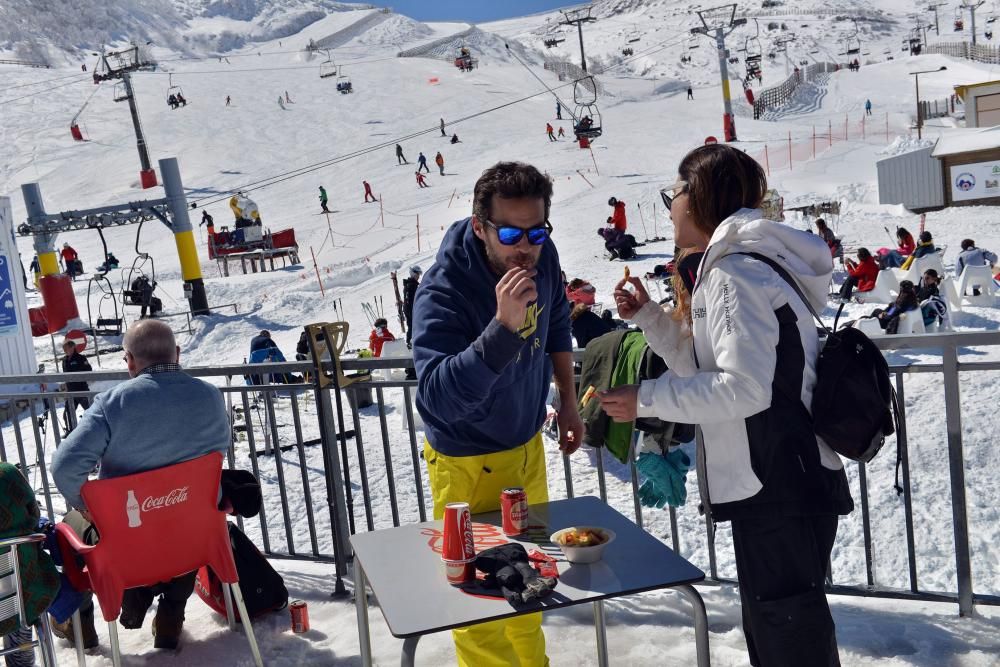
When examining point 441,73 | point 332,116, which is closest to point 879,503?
point 332,116

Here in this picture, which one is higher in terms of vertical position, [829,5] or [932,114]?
[829,5]

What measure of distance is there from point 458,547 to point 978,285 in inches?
549

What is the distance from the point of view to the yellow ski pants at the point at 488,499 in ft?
9.59

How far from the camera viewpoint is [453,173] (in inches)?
1726

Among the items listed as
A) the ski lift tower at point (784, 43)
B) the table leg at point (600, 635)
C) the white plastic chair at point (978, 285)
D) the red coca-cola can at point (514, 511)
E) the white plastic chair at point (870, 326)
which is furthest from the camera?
the ski lift tower at point (784, 43)

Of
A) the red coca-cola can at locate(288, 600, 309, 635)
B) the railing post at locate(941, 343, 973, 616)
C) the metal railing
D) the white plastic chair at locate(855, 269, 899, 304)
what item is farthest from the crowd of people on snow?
the white plastic chair at locate(855, 269, 899, 304)

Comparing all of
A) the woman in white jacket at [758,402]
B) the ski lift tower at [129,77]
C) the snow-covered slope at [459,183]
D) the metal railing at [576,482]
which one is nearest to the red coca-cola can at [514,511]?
the woman in white jacket at [758,402]

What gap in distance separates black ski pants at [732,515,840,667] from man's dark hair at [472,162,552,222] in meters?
1.09

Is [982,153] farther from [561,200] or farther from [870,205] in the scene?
[561,200]

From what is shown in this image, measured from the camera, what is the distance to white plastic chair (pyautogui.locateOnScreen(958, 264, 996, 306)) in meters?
14.0

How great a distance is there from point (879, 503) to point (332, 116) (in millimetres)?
57515

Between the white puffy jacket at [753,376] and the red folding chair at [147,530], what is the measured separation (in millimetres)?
1892

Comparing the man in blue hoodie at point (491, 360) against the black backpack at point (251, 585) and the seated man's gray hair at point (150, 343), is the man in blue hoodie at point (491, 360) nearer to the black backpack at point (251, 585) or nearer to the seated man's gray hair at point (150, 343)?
the seated man's gray hair at point (150, 343)

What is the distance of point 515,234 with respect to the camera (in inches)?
106
